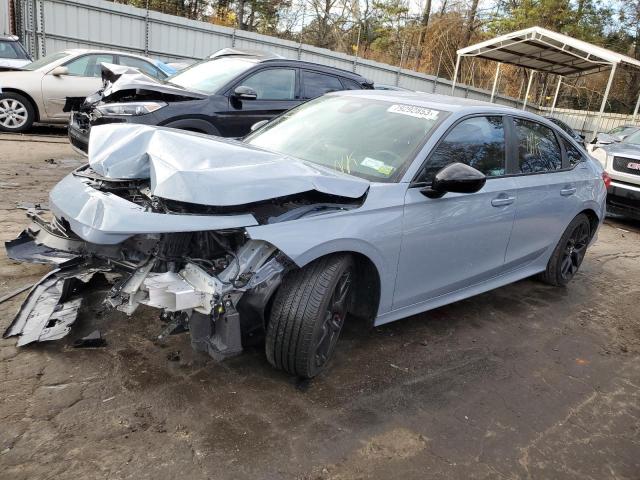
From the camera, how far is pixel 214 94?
660 centimetres

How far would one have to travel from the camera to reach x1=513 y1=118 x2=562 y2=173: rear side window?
13.9 ft

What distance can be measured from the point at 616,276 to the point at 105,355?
539 cm

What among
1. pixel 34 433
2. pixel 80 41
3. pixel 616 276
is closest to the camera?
pixel 34 433

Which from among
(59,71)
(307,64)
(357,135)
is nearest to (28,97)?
(59,71)

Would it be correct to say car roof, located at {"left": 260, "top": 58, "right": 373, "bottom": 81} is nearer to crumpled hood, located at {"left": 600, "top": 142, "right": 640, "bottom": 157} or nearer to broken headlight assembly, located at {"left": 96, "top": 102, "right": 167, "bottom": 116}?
broken headlight assembly, located at {"left": 96, "top": 102, "right": 167, "bottom": 116}

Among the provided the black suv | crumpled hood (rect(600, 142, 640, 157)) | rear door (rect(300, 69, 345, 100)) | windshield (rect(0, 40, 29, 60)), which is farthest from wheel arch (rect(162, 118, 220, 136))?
windshield (rect(0, 40, 29, 60))

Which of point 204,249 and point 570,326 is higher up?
point 204,249

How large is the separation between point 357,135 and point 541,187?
1727 mm

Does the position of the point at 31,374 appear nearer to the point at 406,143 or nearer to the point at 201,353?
the point at 201,353

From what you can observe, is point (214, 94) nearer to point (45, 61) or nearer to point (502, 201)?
point (502, 201)

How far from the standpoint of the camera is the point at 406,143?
3.41 meters

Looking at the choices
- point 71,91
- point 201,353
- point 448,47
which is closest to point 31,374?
point 201,353

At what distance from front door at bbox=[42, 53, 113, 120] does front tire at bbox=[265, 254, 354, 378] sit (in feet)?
25.8

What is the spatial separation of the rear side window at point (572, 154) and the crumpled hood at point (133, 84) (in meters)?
4.15
